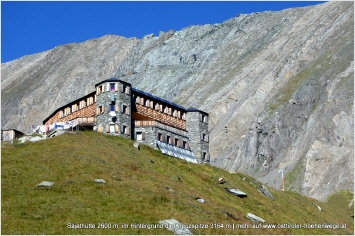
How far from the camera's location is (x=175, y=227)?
46.4 m

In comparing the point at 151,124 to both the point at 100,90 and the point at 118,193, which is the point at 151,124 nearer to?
the point at 100,90

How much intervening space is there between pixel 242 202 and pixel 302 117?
95177 mm

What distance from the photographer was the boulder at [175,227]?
151 feet

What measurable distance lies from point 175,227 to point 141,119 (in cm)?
4073

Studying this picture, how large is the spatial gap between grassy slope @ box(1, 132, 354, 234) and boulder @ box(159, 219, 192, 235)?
2.09 ft

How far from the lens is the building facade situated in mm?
79938

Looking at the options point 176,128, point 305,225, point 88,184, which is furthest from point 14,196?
point 176,128

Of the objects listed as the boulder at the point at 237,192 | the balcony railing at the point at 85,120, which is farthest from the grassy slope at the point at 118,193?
the balcony railing at the point at 85,120

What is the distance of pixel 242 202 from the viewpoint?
6544 cm

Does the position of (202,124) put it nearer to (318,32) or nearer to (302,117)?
(302,117)

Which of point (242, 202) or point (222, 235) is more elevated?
point (242, 202)

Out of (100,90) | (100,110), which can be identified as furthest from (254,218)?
(100,90)

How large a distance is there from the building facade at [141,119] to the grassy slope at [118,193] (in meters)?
4.71

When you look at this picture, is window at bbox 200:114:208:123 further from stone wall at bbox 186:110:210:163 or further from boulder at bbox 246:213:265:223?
boulder at bbox 246:213:265:223
